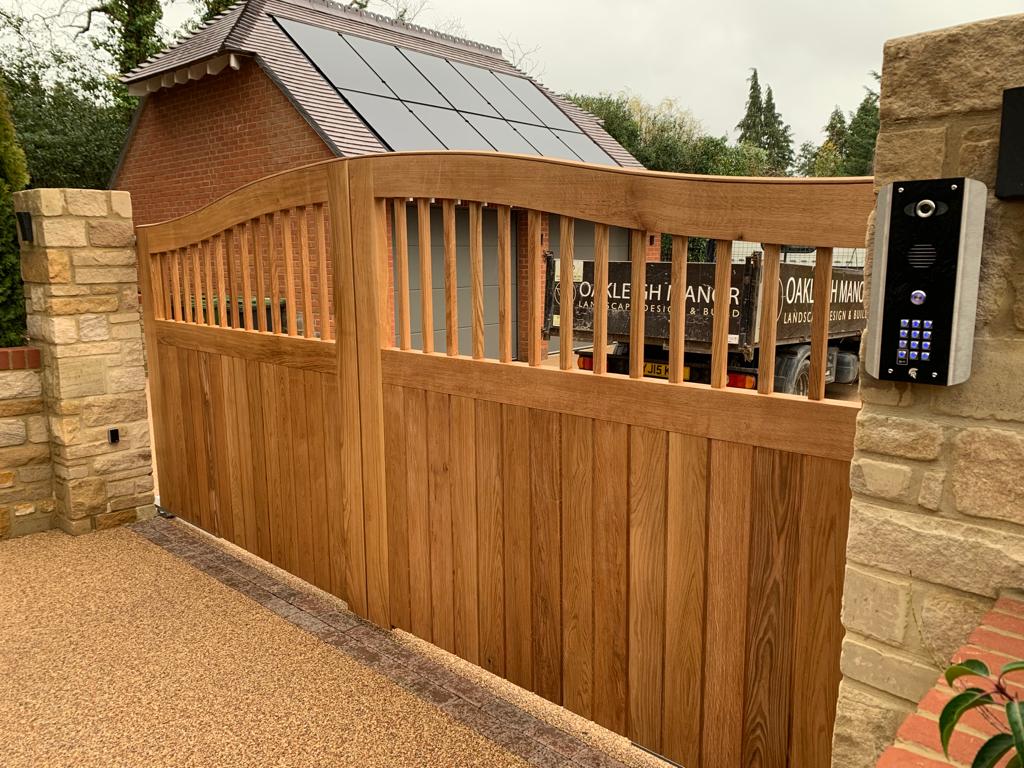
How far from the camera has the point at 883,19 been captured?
46.2 m

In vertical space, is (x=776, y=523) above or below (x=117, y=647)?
above

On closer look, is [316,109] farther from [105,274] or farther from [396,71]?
[105,274]

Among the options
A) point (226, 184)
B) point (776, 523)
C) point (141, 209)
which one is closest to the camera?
point (776, 523)

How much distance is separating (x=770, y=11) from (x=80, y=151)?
5210 centimetres

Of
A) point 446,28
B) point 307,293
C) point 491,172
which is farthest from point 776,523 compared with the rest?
point 446,28

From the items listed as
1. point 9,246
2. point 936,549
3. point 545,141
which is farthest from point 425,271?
point 545,141

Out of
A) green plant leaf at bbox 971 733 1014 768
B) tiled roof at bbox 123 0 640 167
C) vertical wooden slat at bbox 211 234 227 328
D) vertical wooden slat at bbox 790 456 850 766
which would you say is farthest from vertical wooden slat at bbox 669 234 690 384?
tiled roof at bbox 123 0 640 167

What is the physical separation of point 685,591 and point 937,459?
1.00 m

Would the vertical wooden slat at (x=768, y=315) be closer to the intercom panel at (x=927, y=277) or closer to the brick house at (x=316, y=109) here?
the intercom panel at (x=927, y=277)

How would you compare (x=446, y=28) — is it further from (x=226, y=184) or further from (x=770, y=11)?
(x=770, y=11)

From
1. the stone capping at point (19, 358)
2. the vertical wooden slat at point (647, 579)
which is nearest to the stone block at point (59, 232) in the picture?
the stone capping at point (19, 358)

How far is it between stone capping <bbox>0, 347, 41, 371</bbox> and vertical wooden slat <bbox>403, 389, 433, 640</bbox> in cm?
284

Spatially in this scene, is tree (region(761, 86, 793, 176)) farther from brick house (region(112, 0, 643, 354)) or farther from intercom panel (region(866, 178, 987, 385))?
intercom panel (region(866, 178, 987, 385))

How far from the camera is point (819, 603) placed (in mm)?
2023
